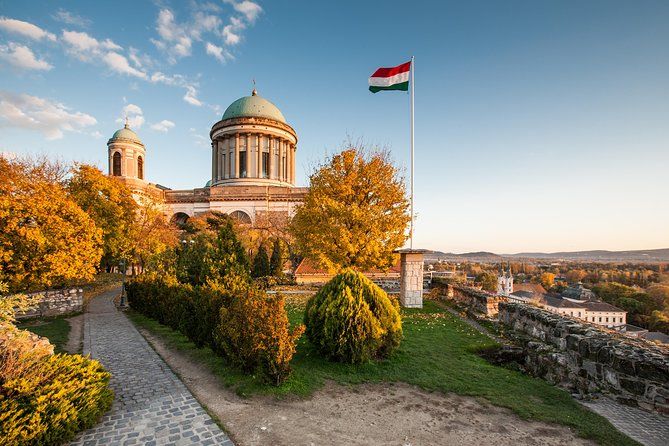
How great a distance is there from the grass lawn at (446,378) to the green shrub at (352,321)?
1.04ft

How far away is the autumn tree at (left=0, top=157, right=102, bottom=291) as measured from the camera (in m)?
12.8

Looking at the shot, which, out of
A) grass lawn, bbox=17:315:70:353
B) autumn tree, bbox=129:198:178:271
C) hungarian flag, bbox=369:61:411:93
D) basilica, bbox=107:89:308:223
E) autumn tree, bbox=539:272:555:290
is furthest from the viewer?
autumn tree, bbox=539:272:555:290

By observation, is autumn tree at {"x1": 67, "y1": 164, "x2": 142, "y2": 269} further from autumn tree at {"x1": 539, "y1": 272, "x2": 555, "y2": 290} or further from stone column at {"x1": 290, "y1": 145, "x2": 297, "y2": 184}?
autumn tree at {"x1": 539, "y1": 272, "x2": 555, "y2": 290}

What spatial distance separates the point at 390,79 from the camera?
581 inches

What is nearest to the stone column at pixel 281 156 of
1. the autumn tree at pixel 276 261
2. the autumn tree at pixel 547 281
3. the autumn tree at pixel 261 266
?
the autumn tree at pixel 276 261

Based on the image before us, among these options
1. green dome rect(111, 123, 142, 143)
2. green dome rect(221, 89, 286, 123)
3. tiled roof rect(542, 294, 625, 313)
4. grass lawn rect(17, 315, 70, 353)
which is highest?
green dome rect(221, 89, 286, 123)

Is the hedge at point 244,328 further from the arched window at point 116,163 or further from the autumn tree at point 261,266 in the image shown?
the arched window at point 116,163

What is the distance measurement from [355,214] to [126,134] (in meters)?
44.7

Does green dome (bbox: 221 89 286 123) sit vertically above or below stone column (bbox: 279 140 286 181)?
above

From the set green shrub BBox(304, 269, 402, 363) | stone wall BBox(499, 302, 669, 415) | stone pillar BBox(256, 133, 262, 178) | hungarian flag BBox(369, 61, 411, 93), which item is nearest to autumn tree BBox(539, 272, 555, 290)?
stone pillar BBox(256, 133, 262, 178)

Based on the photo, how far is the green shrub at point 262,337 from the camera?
6398 mm

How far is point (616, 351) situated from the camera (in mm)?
6277

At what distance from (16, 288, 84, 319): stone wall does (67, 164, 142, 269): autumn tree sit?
19.4ft

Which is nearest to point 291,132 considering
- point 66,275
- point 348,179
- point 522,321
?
point 348,179
